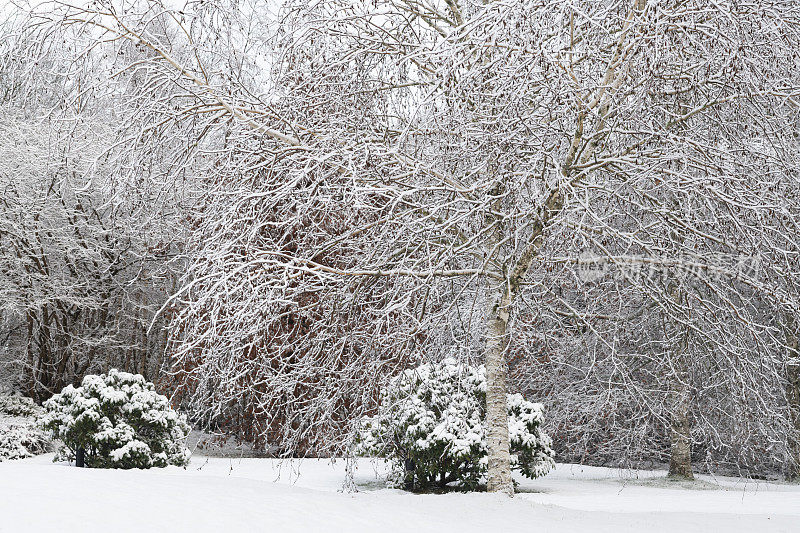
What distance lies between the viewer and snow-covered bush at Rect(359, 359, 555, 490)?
34.3 feet

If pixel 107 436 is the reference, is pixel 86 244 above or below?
above

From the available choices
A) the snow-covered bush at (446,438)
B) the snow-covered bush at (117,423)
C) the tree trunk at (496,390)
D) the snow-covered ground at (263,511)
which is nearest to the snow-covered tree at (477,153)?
the tree trunk at (496,390)

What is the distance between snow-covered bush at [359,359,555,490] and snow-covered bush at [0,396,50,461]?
25.1 ft

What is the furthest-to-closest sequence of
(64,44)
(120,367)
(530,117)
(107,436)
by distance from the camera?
(120,367), (107,436), (64,44), (530,117)

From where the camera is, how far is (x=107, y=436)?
489 inches

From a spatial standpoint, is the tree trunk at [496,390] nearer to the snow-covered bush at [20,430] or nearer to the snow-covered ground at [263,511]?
the snow-covered ground at [263,511]

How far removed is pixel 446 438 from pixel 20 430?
935cm

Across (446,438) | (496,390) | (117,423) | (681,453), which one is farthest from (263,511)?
(681,453)

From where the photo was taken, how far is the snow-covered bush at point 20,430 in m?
14.9

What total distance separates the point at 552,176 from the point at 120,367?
1716 centimetres

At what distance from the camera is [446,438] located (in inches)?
412

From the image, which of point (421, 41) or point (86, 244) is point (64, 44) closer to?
point (421, 41)

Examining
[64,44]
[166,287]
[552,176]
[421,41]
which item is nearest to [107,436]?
[166,287]

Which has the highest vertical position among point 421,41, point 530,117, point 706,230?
point 421,41
